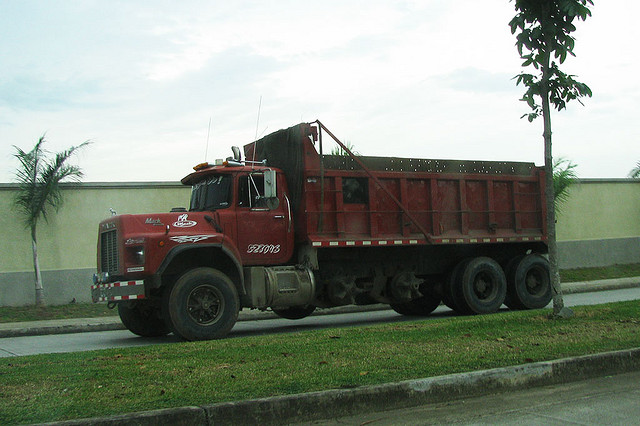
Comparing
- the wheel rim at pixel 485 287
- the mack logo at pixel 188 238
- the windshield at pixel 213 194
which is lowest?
the wheel rim at pixel 485 287

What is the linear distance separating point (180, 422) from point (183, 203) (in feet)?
50.9

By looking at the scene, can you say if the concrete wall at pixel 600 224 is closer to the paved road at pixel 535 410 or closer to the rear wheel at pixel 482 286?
the rear wheel at pixel 482 286

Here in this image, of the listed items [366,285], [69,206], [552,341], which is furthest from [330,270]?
[69,206]

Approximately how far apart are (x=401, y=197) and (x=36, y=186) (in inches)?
392

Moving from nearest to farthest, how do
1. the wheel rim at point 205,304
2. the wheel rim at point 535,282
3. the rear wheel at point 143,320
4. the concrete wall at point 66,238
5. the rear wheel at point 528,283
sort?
the wheel rim at point 205,304 → the rear wheel at point 143,320 → the rear wheel at point 528,283 → the wheel rim at point 535,282 → the concrete wall at point 66,238

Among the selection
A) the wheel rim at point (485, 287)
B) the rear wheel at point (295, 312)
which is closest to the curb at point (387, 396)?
the wheel rim at point (485, 287)

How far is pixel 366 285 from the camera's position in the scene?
45.0ft

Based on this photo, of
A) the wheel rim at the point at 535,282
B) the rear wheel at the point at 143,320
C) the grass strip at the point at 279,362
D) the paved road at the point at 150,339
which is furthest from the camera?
the wheel rim at the point at 535,282

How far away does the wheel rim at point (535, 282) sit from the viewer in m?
15.3

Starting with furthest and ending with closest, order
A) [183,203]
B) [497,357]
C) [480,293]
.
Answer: [183,203], [480,293], [497,357]

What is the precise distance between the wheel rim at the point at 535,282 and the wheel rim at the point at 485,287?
946 mm

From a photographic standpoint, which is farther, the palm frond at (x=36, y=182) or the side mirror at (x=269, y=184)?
the palm frond at (x=36, y=182)

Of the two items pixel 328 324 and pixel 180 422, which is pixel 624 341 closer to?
pixel 180 422

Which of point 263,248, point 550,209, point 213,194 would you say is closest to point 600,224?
point 550,209
